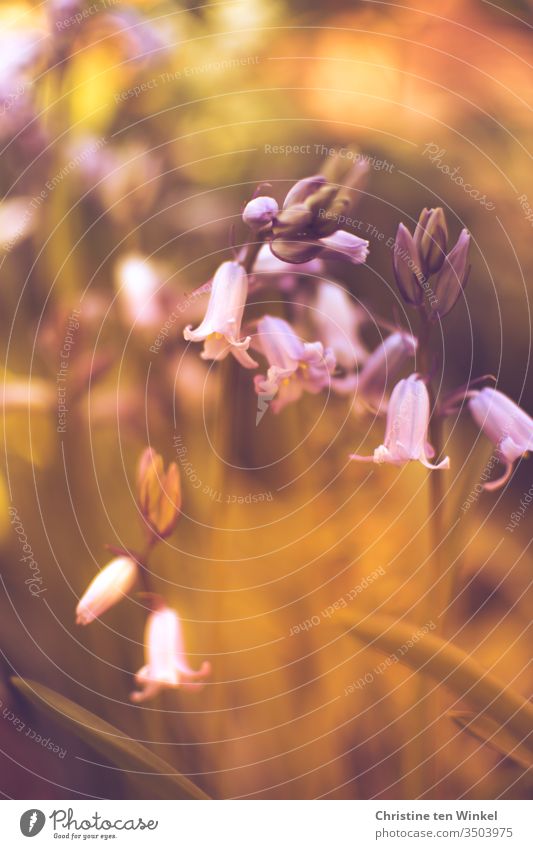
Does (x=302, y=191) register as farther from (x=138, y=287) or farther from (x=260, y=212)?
(x=138, y=287)

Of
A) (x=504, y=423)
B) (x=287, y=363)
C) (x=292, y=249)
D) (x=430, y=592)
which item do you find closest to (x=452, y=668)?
(x=430, y=592)

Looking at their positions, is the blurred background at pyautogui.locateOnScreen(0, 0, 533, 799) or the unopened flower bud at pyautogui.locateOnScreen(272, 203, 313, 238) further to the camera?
the blurred background at pyautogui.locateOnScreen(0, 0, 533, 799)

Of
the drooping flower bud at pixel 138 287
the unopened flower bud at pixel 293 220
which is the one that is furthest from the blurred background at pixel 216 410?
the unopened flower bud at pixel 293 220

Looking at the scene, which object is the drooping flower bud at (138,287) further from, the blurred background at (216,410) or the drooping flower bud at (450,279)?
the drooping flower bud at (450,279)

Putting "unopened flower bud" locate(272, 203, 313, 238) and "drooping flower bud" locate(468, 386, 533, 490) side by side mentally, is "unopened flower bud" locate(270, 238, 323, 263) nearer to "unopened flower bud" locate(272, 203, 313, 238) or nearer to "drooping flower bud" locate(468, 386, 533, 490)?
"unopened flower bud" locate(272, 203, 313, 238)

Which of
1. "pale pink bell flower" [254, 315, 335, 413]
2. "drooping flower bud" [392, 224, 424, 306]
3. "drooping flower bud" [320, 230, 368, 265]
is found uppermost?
"drooping flower bud" [320, 230, 368, 265]

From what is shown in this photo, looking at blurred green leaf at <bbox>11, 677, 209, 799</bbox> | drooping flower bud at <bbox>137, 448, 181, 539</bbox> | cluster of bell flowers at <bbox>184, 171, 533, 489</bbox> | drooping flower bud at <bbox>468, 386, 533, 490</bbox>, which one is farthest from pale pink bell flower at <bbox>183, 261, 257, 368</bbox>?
blurred green leaf at <bbox>11, 677, 209, 799</bbox>

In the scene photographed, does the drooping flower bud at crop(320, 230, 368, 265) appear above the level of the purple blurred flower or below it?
above
